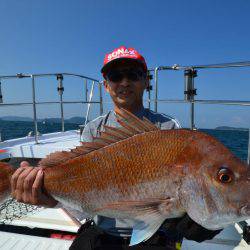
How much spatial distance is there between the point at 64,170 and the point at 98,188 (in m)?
0.29

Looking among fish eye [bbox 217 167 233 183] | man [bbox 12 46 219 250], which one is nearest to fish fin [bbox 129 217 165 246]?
man [bbox 12 46 219 250]

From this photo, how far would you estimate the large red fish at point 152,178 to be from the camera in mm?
1819


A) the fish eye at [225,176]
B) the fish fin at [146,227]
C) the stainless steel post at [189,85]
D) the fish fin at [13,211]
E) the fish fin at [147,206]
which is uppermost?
the stainless steel post at [189,85]

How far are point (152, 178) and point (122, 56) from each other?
1.49m

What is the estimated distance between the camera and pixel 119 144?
6.65ft

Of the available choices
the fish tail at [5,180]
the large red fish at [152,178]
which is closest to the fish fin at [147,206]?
the large red fish at [152,178]

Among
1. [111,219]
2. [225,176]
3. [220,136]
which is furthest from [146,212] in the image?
[220,136]

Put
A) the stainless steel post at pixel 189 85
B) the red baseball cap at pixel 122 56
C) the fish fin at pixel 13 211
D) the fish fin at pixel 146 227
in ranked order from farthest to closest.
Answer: the stainless steel post at pixel 189 85 < the fish fin at pixel 13 211 < the red baseball cap at pixel 122 56 < the fish fin at pixel 146 227

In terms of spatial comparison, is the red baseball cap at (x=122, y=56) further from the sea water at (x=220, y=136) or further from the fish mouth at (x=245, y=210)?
the fish mouth at (x=245, y=210)

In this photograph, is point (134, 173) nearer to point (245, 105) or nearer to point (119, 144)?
point (119, 144)

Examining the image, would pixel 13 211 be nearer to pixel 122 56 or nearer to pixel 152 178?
pixel 122 56

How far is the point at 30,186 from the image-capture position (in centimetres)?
221

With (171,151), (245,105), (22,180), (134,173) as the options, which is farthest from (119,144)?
(245,105)

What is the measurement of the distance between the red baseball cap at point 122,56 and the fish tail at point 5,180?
1370 millimetres
